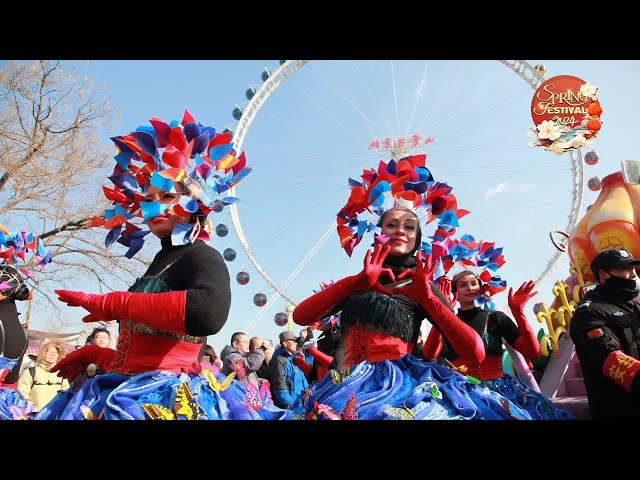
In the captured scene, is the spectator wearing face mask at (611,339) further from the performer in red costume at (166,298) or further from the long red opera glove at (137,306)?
the long red opera glove at (137,306)

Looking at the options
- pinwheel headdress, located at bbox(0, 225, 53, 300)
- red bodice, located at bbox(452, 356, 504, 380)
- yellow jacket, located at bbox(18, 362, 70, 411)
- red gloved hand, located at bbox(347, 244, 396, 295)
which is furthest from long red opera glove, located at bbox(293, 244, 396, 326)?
yellow jacket, located at bbox(18, 362, 70, 411)

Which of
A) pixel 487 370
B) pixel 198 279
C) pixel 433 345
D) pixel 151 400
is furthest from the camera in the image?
pixel 487 370

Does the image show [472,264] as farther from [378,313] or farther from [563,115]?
[563,115]

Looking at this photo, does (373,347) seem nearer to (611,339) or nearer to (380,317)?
(380,317)

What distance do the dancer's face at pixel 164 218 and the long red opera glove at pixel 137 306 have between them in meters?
0.44

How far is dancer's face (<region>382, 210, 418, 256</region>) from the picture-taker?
2.70 metres

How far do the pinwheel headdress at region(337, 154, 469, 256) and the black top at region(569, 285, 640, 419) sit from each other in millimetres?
881

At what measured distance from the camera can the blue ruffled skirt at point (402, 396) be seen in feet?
6.62

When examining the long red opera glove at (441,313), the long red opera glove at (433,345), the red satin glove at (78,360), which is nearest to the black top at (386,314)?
the long red opera glove at (441,313)

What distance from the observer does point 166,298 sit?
182 centimetres

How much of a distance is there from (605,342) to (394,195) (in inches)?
48.0

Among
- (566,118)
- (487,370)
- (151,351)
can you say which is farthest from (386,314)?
(566,118)
